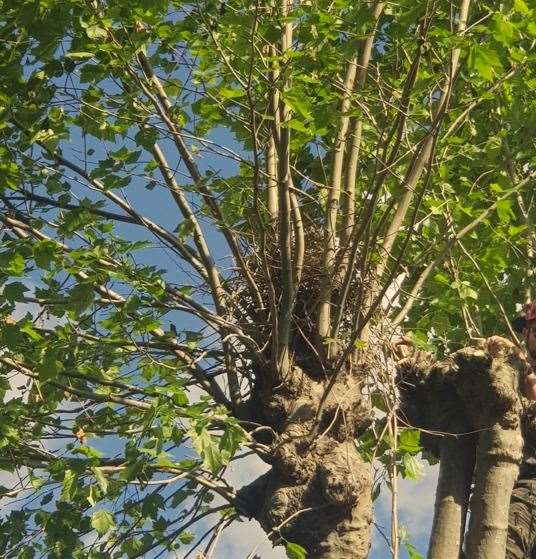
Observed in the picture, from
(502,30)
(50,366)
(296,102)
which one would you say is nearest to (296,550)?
(50,366)

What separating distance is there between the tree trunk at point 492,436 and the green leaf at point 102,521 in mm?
1998

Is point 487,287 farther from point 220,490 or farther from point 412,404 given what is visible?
point 220,490

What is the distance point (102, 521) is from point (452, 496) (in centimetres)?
206

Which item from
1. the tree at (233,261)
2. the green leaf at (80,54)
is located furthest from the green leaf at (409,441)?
the green leaf at (80,54)

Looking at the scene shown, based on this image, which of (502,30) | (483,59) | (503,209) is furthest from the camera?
(503,209)

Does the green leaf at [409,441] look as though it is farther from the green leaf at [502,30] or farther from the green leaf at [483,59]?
the green leaf at [502,30]

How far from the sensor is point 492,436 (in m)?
6.53

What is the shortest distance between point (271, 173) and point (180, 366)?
1396mm

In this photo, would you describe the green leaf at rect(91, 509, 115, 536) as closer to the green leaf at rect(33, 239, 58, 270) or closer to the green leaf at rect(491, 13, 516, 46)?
the green leaf at rect(33, 239, 58, 270)

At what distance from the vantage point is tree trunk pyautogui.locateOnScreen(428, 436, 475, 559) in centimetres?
642

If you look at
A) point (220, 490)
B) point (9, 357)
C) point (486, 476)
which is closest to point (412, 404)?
point (486, 476)

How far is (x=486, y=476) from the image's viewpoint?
6.43 m

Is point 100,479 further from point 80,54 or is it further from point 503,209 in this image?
point 503,209

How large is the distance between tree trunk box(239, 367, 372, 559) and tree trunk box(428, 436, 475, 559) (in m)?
0.44
